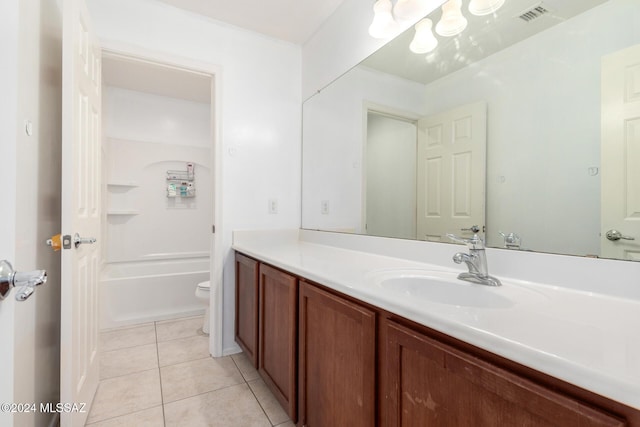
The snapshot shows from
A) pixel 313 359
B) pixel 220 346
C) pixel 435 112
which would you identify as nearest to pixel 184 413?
pixel 220 346

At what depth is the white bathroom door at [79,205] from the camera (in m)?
1.17

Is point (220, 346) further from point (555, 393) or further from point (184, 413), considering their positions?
point (555, 393)

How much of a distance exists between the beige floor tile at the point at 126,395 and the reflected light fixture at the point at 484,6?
2.42 m

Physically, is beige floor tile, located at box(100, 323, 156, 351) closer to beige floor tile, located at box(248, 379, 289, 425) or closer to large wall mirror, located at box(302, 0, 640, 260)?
beige floor tile, located at box(248, 379, 289, 425)

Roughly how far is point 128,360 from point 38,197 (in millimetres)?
1384

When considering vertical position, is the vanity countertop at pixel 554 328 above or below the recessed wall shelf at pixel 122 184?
below

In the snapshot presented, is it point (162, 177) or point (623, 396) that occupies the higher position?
point (162, 177)

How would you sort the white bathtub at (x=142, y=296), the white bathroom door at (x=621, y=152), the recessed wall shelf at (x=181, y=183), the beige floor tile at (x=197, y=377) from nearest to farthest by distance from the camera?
1. the white bathroom door at (x=621, y=152)
2. the beige floor tile at (x=197, y=377)
3. the white bathtub at (x=142, y=296)
4. the recessed wall shelf at (x=181, y=183)

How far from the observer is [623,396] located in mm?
401

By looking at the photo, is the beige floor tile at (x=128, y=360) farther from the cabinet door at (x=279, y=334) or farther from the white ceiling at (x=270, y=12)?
the white ceiling at (x=270, y=12)

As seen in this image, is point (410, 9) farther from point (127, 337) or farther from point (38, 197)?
point (127, 337)

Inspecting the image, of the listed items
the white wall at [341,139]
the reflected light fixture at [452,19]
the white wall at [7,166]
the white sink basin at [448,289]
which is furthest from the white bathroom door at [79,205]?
the reflected light fixture at [452,19]

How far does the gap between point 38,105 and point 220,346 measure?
5.61ft

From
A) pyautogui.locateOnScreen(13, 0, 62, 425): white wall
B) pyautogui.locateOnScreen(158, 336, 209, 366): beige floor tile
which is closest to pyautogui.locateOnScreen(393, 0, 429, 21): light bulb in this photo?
pyautogui.locateOnScreen(13, 0, 62, 425): white wall
